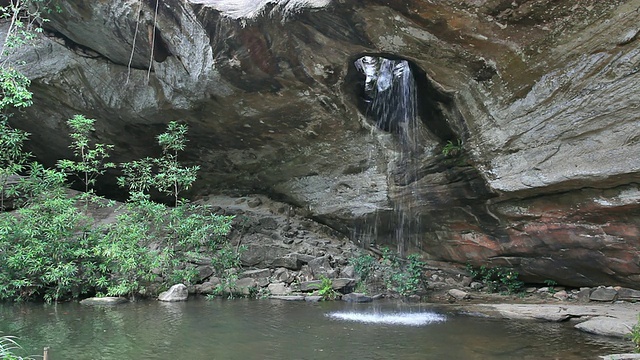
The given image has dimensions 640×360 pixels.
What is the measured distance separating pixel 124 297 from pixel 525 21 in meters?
8.62

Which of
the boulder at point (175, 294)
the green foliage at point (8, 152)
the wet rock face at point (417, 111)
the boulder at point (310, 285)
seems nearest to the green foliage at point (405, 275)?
the wet rock face at point (417, 111)

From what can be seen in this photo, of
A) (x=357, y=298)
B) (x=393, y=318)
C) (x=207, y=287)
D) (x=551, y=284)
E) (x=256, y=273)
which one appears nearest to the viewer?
(x=393, y=318)

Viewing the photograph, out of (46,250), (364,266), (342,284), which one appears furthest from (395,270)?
(46,250)

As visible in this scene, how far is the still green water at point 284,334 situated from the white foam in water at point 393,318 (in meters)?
0.01

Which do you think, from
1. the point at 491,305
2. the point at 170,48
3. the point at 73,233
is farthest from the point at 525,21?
the point at 73,233

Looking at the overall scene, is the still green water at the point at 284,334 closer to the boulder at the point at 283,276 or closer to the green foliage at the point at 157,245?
the green foliage at the point at 157,245

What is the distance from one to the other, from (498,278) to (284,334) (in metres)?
5.72

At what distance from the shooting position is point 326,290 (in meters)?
8.92

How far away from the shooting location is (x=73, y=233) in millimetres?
8836

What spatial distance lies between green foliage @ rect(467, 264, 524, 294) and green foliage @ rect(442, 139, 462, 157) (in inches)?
113

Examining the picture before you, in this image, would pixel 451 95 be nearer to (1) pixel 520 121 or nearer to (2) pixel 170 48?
(1) pixel 520 121

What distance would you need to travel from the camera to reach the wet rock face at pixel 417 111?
6.09m

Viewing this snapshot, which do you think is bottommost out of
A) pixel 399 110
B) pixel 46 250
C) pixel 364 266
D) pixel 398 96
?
pixel 364 266

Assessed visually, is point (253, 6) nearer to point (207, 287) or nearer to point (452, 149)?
point (452, 149)
